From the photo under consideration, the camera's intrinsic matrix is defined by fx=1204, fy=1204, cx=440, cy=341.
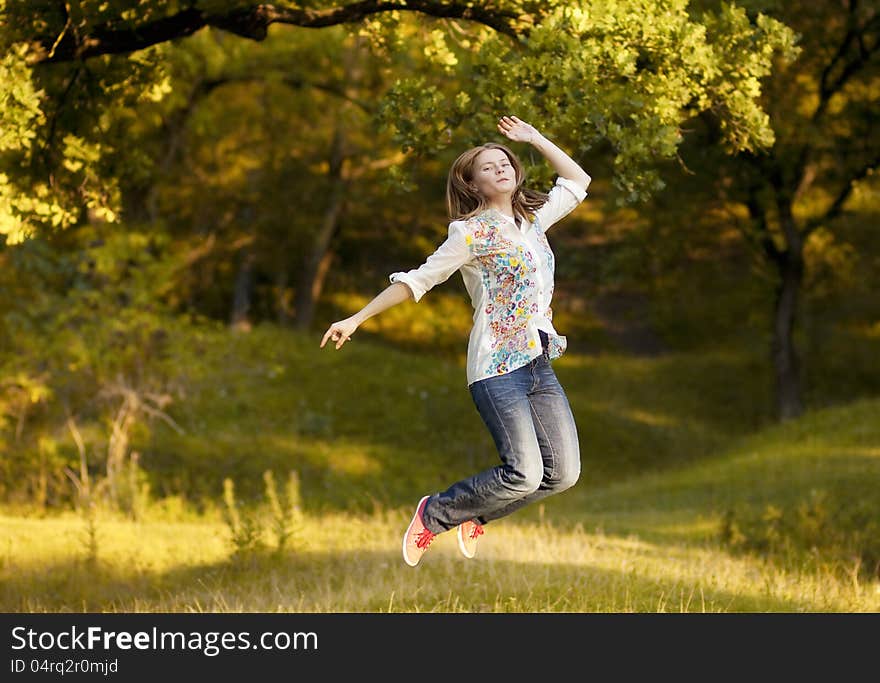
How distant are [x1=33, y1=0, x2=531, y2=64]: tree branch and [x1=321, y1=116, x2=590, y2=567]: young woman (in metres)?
2.52

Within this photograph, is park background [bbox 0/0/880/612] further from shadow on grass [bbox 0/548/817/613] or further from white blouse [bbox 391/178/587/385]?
white blouse [bbox 391/178/587/385]

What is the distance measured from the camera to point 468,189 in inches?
259

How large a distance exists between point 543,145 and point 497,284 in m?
0.99

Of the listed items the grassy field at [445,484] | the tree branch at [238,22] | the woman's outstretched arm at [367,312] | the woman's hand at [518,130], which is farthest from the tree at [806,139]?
the woman's outstretched arm at [367,312]

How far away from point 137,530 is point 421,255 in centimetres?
1966

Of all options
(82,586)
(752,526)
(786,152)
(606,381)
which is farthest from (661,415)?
(82,586)

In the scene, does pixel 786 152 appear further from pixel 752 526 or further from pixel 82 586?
pixel 82 586

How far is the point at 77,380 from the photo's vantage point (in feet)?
55.0

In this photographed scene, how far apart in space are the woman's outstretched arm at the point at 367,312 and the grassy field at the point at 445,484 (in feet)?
8.30

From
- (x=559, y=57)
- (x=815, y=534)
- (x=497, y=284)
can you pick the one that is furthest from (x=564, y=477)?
(x=815, y=534)

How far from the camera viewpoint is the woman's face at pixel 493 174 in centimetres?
644

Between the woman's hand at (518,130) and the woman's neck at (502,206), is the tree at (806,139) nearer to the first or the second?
the woman's hand at (518,130)

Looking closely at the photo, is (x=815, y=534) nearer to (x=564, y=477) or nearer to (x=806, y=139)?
(x=564, y=477)

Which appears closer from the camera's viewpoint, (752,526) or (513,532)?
(513,532)
